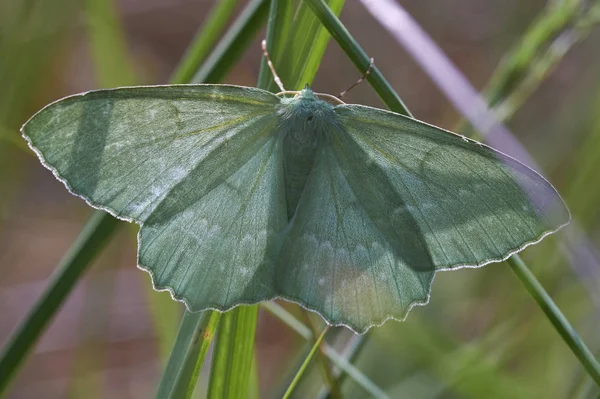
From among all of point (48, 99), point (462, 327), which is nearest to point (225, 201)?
point (462, 327)

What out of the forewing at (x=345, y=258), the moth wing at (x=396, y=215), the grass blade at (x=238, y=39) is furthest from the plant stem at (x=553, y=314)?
the grass blade at (x=238, y=39)

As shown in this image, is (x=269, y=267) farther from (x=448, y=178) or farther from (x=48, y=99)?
(x=48, y=99)

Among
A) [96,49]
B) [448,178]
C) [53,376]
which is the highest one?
[53,376]

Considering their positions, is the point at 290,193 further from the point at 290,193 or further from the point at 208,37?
the point at 208,37

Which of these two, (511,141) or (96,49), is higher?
(96,49)

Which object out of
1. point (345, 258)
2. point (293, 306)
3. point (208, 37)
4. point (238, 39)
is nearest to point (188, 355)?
point (345, 258)

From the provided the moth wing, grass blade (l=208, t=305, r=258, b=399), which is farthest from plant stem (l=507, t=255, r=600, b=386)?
grass blade (l=208, t=305, r=258, b=399)

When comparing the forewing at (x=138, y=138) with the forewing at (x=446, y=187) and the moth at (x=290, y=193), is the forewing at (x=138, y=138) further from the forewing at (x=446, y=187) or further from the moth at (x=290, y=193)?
the forewing at (x=446, y=187)
